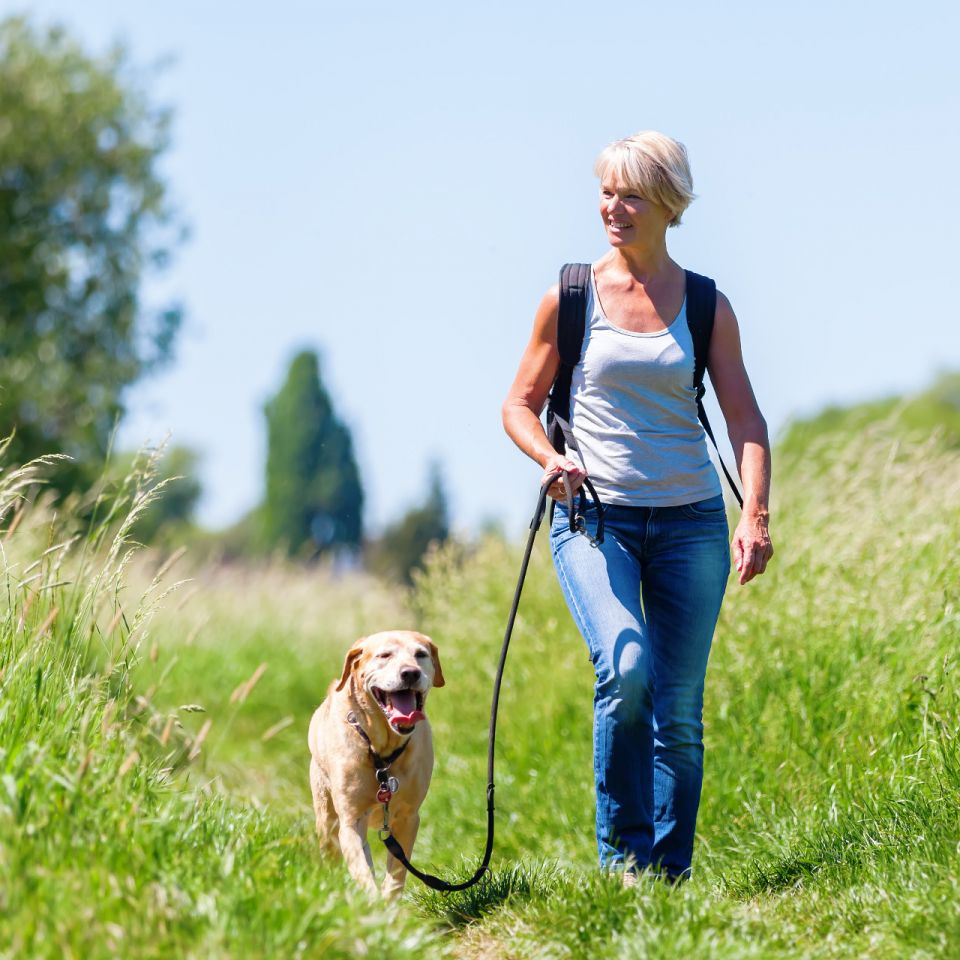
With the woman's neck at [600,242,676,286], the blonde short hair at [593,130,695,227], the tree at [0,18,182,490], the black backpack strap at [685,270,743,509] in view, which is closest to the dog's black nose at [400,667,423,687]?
the black backpack strap at [685,270,743,509]

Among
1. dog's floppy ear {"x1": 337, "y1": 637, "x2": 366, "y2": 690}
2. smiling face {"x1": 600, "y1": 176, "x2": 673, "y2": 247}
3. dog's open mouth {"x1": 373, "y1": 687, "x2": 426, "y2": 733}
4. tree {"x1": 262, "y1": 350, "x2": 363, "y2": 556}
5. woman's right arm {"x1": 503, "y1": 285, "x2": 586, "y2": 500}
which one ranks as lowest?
tree {"x1": 262, "y1": 350, "x2": 363, "y2": 556}

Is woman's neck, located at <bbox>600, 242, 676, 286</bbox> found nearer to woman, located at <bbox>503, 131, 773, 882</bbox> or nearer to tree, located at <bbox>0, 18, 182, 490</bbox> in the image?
woman, located at <bbox>503, 131, 773, 882</bbox>

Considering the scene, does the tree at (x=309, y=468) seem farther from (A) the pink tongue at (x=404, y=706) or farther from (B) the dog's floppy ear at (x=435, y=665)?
(A) the pink tongue at (x=404, y=706)

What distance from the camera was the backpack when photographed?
14.5 feet

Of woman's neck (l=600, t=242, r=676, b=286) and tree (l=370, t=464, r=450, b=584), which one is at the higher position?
woman's neck (l=600, t=242, r=676, b=286)

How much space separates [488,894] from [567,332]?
71.5 inches

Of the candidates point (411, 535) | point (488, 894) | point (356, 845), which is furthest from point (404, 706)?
point (411, 535)

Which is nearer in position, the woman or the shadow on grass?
the shadow on grass

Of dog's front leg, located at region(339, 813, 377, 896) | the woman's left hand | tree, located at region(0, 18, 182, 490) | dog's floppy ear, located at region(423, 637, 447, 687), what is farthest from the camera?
tree, located at region(0, 18, 182, 490)

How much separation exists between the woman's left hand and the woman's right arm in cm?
60

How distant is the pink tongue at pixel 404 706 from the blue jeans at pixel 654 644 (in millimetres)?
579

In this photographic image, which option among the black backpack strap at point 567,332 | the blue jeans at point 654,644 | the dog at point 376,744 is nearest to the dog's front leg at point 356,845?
the dog at point 376,744

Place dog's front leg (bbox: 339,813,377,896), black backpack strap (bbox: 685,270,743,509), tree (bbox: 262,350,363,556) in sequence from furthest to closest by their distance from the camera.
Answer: tree (bbox: 262,350,363,556), black backpack strap (bbox: 685,270,743,509), dog's front leg (bbox: 339,813,377,896)

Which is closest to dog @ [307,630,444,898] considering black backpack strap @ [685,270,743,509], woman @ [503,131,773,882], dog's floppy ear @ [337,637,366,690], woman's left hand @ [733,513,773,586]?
dog's floppy ear @ [337,637,366,690]
